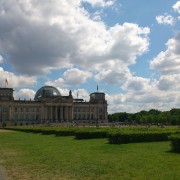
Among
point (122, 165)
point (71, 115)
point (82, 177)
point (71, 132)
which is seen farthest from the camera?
point (71, 115)

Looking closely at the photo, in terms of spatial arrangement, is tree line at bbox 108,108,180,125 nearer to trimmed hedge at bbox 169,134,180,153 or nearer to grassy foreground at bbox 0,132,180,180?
trimmed hedge at bbox 169,134,180,153

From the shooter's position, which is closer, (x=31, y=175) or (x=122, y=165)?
(x=31, y=175)

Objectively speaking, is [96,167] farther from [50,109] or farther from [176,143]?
[50,109]

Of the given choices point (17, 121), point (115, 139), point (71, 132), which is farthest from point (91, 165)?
point (17, 121)

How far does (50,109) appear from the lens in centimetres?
16012

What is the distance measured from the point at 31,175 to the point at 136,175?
15.3 ft

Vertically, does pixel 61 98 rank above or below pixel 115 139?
above

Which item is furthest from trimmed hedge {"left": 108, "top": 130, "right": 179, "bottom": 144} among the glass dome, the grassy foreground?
the glass dome

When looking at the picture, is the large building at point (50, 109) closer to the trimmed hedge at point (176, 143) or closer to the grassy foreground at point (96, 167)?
the trimmed hedge at point (176, 143)

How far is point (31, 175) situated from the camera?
48.3ft

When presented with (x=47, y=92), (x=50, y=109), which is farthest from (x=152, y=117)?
(x=47, y=92)

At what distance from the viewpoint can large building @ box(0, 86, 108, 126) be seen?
150 m

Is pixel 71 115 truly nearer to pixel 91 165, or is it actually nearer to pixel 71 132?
pixel 71 132

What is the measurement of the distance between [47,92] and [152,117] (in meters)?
59.8
